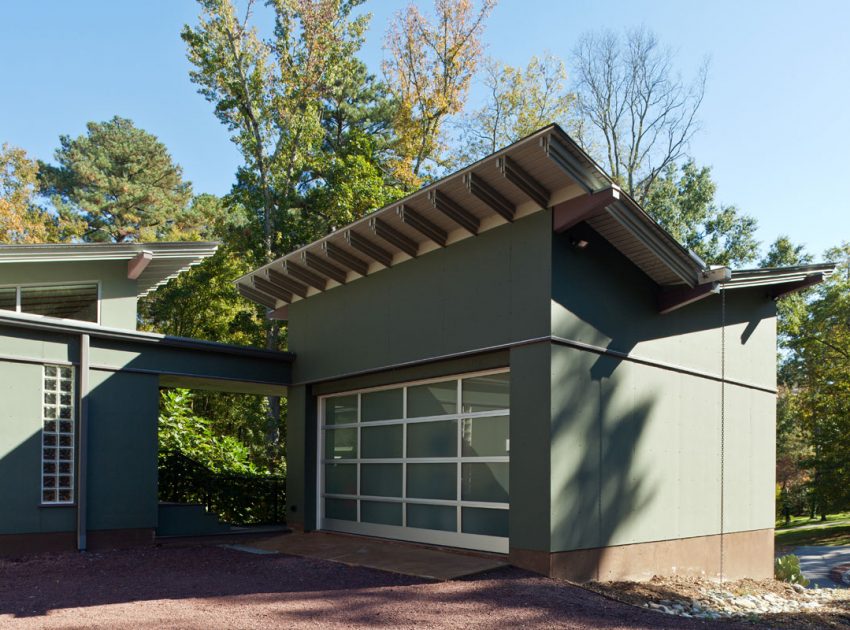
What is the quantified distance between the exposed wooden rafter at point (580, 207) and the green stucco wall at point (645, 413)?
0.26 m

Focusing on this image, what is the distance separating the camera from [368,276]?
12023 mm

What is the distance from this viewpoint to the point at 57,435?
35.3 feet

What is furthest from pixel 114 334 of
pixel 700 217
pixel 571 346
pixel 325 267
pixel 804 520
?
pixel 804 520

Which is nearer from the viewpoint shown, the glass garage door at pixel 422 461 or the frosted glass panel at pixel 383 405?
the glass garage door at pixel 422 461

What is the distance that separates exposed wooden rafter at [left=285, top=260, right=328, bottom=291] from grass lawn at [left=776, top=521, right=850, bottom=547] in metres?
21.7

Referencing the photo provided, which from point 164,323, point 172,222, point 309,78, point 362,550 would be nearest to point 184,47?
point 309,78

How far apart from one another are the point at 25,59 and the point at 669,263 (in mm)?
33129

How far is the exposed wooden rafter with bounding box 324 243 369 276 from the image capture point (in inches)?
468

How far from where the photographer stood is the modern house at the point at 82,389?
34.0 ft

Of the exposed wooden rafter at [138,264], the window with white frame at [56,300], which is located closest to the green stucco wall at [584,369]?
the exposed wooden rafter at [138,264]

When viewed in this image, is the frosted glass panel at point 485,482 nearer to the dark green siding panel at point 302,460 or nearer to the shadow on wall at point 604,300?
the shadow on wall at point 604,300

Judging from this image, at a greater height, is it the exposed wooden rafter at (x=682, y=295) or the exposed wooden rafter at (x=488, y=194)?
the exposed wooden rafter at (x=488, y=194)

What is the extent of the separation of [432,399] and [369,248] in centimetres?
248

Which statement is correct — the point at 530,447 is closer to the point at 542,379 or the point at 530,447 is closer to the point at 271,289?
the point at 542,379
